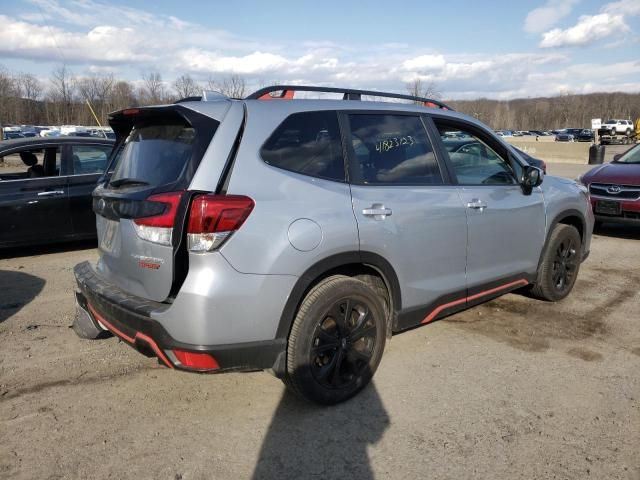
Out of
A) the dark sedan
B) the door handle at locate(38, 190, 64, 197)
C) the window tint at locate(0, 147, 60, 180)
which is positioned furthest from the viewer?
the window tint at locate(0, 147, 60, 180)

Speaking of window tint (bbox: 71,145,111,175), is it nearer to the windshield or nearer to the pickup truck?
the windshield

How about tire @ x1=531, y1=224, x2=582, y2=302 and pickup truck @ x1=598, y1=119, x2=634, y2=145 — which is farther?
pickup truck @ x1=598, y1=119, x2=634, y2=145

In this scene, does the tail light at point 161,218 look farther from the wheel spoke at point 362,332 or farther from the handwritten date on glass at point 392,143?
the handwritten date on glass at point 392,143

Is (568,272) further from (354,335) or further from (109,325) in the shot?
(109,325)

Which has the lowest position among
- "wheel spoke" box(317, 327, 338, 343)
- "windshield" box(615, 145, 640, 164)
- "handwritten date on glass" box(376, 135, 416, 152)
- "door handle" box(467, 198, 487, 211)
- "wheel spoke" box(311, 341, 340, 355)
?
"wheel spoke" box(311, 341, 340, 355)

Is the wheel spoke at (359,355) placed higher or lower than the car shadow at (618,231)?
higher

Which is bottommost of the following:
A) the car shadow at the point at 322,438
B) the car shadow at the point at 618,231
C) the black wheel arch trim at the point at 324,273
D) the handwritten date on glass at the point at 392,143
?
the car shadow at the point at 322,438

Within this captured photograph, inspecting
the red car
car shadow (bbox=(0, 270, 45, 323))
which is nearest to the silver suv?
car shadow (bbox=(0, 270, 45, 323))

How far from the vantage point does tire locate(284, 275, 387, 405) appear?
2.96 metres

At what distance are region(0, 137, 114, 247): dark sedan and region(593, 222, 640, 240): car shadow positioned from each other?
26.3 ft

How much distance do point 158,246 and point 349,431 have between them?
4.84ft

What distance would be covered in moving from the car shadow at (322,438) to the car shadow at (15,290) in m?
3.13

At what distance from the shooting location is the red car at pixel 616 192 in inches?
309

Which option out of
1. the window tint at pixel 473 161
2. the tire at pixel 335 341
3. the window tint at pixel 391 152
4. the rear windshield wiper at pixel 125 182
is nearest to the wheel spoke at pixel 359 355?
the tire at pixel 335 341
